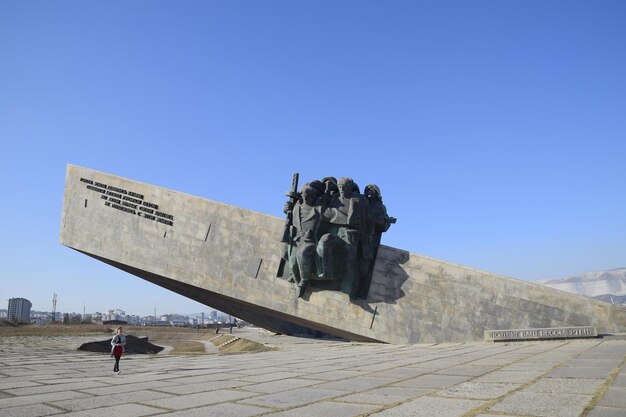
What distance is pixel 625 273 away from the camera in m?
198

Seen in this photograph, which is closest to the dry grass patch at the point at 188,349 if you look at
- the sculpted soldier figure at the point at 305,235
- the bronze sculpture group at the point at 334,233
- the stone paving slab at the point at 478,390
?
the sculpted soldier figure at the point at 305,235

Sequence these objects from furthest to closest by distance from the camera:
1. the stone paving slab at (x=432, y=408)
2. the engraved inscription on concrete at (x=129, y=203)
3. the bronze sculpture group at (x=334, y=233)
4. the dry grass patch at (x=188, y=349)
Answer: the dry grass patch at (x=188, y=349) → the engraved inscription on concrete at (x=129, y=203) → the bronze sculpture group at (x=334, y=233) → the stone paving slab at (x=432, y=408)

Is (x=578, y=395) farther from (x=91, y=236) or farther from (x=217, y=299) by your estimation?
(x=91, y=236)

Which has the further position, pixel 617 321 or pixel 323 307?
pixel 323 307

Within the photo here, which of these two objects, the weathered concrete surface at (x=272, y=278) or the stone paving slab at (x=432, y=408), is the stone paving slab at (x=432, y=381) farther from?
the weathered concrete surface at (x=272, y=278)

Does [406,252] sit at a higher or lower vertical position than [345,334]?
higher

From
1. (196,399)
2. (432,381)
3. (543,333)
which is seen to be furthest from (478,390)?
(543,333)

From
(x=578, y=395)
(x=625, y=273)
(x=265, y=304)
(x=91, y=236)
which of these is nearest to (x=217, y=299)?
(x=265, y=304)

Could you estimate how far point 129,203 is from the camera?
15.4 m

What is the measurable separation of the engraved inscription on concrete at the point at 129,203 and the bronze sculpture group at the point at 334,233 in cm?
455

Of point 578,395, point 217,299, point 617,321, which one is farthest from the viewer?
point 217,299

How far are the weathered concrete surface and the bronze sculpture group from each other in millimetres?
432

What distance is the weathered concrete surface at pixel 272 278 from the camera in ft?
36.9

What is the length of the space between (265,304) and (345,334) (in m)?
2.52
